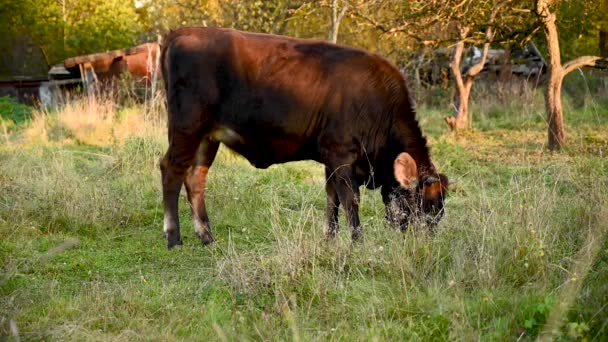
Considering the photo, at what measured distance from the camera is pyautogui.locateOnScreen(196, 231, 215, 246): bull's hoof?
717 cm

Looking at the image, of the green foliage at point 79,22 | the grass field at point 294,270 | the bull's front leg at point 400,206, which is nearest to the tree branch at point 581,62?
the grass field at point 294,270

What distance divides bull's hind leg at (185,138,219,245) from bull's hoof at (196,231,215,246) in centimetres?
7

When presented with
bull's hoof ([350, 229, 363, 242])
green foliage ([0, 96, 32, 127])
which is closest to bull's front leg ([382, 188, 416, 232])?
bull's hoof ([350, 229, 363, 242])

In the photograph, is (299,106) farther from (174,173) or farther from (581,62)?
(581,62)

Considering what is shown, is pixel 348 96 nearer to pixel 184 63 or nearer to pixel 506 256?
pixel 184 63

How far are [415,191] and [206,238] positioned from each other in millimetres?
2208

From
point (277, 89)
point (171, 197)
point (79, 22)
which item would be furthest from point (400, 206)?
point (79, 22)

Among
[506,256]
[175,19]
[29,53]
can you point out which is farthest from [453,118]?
[29,53]

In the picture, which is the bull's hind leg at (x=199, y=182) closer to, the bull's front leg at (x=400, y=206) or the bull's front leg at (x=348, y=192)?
the bull's front leg at (x=348, y=192)

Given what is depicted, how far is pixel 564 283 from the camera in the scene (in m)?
4.49

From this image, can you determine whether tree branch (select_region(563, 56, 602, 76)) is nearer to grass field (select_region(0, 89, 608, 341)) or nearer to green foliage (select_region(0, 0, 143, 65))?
grass field (select_region(0, 89, 608, 341))

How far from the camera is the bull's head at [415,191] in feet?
21.0

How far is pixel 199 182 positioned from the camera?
7.54 m

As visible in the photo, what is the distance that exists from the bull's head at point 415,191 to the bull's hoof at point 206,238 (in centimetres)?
186
